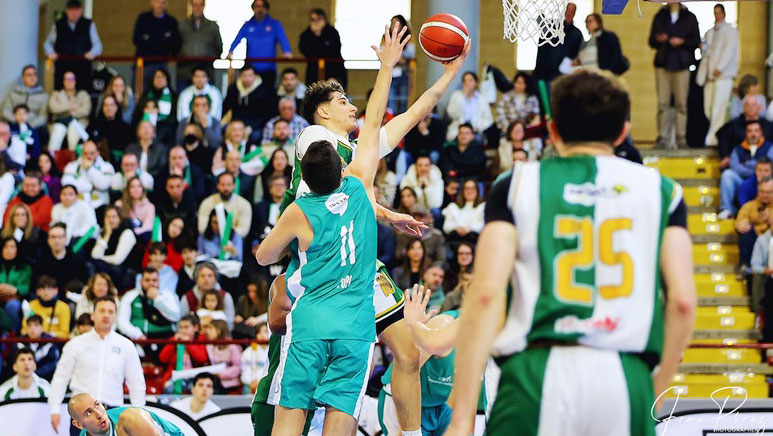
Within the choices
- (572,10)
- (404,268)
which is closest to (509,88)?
(572,10)

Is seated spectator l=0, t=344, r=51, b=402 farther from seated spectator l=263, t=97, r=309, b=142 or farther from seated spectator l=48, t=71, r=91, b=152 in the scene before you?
seated spectator l=48, t=71, r=91, b=152

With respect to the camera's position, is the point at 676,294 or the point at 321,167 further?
the point at 321,167

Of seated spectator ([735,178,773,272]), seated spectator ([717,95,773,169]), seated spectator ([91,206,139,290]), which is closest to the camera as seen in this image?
seated spectator ([91,206,139,290])

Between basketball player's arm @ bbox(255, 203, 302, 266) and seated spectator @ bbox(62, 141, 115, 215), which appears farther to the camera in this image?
seated spectator @ bbox(62, 141, 115, 215)

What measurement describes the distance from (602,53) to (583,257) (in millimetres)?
12208

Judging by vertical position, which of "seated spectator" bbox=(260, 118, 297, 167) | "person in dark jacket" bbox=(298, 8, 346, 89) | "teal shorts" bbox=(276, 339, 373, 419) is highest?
"person in dark jacket" bbox=(298, 8, 346, 89)

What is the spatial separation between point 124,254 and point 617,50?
6.84 metres

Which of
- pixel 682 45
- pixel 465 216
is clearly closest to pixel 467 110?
pixel 465 216

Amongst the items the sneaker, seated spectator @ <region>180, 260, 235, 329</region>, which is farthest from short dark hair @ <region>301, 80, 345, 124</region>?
the sneaker

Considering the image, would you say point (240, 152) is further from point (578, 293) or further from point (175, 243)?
point (578, 293)

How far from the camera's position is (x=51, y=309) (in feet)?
40.5

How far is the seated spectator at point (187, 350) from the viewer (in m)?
11.6

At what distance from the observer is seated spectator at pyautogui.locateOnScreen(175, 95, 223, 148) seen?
1484 centimetres

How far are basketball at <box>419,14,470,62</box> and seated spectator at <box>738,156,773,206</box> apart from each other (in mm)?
8130
